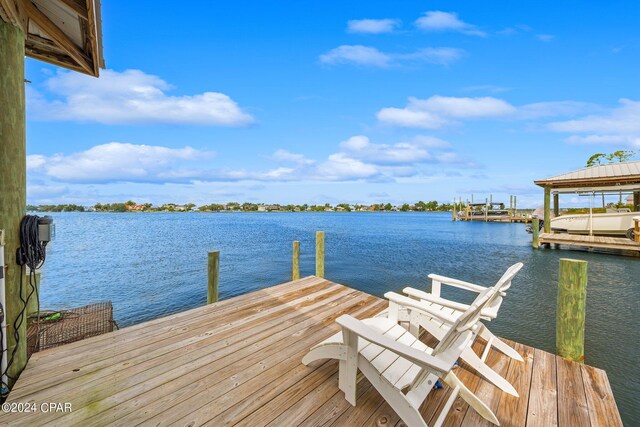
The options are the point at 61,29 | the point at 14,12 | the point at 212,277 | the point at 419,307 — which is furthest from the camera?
the point at 212,277

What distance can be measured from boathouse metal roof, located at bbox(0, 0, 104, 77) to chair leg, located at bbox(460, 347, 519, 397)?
16.1 ft

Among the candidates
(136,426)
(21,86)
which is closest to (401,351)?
(136,426)

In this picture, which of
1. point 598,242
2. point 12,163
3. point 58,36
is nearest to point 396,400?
point 12,163

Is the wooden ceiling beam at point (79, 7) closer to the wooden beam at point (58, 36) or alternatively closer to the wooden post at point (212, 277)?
the wooden beam at point (58, 36)

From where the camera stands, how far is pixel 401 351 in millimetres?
1887

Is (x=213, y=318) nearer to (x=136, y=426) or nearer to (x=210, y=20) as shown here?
(x=136, y=426)

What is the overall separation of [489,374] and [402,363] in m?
1.04

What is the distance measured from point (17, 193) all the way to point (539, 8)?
553 inches

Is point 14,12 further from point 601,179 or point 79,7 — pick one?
point 601,179

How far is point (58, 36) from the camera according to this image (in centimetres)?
317

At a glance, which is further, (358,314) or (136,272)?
(136,272)

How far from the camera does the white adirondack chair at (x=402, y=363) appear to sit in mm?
1909

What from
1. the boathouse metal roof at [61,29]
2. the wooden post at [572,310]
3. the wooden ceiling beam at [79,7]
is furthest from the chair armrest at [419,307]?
the wooden ceiling beam at [79,7]

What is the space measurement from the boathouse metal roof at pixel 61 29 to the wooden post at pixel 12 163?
0.28 meters
